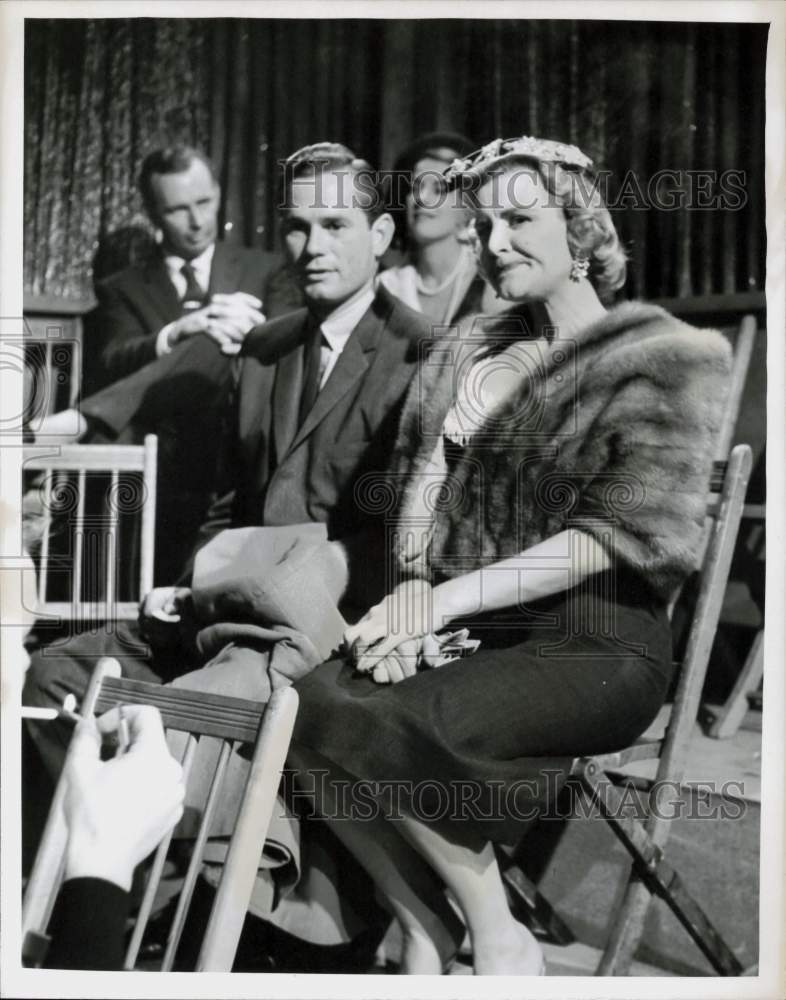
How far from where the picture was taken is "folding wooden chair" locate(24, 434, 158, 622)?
2.46 m

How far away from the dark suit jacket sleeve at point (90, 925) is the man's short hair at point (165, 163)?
4.85 ft

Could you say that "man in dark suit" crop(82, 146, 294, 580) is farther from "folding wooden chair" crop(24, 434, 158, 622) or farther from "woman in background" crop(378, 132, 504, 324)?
"woman in background" crop(378, 132, 504, 324)

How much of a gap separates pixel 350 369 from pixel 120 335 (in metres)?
0.54

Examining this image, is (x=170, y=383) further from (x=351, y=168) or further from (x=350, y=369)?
(x=351, y=168)

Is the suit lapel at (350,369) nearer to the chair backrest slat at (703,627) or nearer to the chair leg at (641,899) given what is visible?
the chair backrest slat at (703,627)

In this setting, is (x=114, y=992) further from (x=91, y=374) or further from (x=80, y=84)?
(x=80, y=84)

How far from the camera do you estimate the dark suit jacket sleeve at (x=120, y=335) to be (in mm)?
2490

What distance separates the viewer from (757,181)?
2.44m

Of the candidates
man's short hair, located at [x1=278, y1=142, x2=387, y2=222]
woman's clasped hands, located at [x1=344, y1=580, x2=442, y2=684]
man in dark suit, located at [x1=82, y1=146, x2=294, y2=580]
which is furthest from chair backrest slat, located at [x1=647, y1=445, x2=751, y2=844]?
man in dark suit, located at [x1=82, y1=146, x2=294, y2=580]

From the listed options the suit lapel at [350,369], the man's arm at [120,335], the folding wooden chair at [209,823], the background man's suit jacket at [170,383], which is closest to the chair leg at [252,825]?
the folding wooden chair at [209,823]

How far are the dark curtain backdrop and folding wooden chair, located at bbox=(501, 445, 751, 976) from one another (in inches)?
20.4

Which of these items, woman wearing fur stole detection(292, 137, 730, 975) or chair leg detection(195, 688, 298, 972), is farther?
woman wearing fur stole detection(292, 137, 730, 975)

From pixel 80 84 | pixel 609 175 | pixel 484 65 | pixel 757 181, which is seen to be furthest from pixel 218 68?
pixel 757 181

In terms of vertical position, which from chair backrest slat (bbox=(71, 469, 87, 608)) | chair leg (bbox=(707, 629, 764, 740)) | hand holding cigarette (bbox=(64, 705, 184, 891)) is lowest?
hand holding cigarette (bbox=(64, 705, 184, 891))
